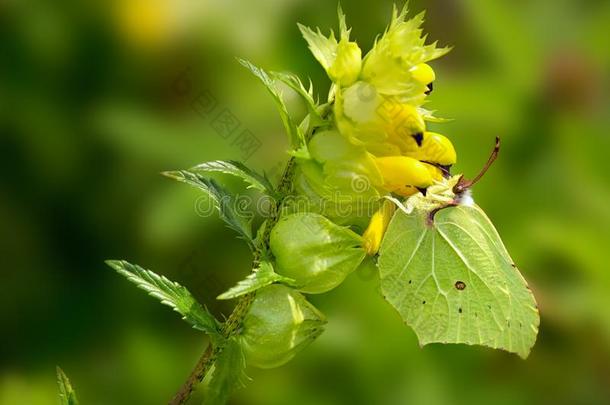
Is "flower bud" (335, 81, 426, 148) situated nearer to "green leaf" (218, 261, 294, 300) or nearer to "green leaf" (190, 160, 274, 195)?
"green leaf" (190, 160, 274, 195)

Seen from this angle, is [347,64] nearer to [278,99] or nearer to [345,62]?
[345,62]

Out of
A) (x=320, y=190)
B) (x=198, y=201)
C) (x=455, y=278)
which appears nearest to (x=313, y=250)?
(x=320, y=190)

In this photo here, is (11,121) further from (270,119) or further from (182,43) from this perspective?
(270,119)

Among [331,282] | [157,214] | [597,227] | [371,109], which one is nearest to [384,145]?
[371,109]

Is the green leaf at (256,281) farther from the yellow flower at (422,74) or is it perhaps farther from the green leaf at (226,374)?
the yellow flower at (422,74)

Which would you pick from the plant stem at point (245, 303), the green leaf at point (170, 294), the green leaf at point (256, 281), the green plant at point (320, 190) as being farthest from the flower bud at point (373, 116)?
the green leaf at point (170, 294)
